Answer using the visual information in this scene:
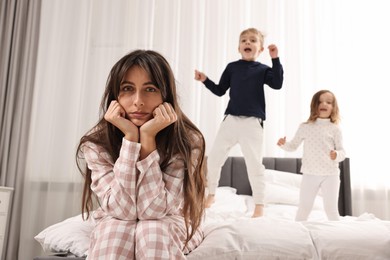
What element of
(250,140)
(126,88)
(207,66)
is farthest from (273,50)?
(207,66)

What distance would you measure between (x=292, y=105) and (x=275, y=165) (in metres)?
0.59

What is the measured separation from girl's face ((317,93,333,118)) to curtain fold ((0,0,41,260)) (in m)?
2.51

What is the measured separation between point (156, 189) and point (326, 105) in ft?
5.55

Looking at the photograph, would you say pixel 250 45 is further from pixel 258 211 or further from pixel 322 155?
pixel 258 211

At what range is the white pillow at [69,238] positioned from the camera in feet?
4.93

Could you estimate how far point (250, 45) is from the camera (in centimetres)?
247

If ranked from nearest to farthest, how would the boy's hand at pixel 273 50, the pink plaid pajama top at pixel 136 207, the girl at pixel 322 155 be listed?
the pink plaid pajama top at pixel 136 207 → the boy's hand at pixel 273 50 → the girl at pixel 322 155

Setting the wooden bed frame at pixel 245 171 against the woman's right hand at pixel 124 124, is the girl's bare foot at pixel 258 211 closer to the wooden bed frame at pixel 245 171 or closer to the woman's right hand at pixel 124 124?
the wooden bed frame at pixel 245 171

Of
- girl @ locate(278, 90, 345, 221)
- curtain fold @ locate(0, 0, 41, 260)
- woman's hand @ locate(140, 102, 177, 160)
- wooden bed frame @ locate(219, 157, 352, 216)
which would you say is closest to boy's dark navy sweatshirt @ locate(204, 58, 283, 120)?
girl @ locate(278, 90, 345, 221)

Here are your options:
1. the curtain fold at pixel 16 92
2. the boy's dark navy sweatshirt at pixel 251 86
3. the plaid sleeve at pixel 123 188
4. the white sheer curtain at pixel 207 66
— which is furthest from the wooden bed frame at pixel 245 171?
the plaid sleeve at pixel 123 188

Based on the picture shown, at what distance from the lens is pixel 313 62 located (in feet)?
12.0

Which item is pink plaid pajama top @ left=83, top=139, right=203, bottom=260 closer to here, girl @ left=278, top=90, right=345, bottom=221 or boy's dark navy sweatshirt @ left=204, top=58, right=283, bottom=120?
boy's dark navy sweatshirt @ left=204, top=58, right=283, bottom=120

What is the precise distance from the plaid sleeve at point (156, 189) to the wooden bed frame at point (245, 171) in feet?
7.05

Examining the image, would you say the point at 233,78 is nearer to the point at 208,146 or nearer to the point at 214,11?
the point at 208,146
